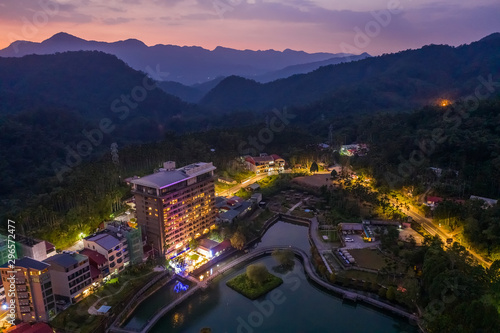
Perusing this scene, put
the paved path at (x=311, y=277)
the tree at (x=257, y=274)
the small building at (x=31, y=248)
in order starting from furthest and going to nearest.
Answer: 1. the tree at (x=257, y=274)
2. the small building at (x=31, y=248)
3. the paved path at (x=311, y=277)

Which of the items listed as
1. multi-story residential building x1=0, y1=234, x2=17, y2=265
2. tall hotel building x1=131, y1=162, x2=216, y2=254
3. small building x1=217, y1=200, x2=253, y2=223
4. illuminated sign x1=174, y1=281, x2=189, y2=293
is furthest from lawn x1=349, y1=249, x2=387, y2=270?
multi-story residential building x1=0, y1=234, x2=17, y2=265

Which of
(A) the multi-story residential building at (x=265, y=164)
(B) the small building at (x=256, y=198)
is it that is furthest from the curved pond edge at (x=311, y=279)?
(A) the multi-story residential building at (x=265, y=164)

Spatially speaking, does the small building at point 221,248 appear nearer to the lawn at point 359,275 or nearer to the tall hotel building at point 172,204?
the tall hotel building at point 172,204

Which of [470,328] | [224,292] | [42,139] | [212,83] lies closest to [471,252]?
[470,328]

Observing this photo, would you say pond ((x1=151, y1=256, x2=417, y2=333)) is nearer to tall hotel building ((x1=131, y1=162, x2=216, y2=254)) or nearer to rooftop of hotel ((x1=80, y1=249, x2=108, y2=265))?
tall hotel building ((x1=131, y1=162, x2=216, y2=254))

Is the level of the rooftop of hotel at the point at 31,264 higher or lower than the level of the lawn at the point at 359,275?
higher

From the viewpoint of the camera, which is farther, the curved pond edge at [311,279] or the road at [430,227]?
the road at [430,227]
